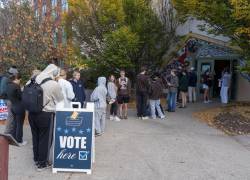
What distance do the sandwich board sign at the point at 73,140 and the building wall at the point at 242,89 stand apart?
13332 mm

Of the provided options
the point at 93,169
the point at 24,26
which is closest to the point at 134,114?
the point at 24,26

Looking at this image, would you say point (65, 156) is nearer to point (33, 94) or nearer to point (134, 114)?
point (33, 94)

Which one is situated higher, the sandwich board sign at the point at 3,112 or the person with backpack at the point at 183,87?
the person with backpack at the point at 183,87

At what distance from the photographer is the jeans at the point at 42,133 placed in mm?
7316

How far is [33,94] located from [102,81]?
3.92 m

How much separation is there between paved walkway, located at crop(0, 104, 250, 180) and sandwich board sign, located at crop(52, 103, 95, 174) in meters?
0.19

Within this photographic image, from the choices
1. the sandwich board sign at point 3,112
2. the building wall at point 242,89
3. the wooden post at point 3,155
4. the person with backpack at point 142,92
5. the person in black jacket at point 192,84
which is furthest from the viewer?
the building wall at point 242,89

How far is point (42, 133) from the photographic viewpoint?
7.39 metres

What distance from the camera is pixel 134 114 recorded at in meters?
14.9

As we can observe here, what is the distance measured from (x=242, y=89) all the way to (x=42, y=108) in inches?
555

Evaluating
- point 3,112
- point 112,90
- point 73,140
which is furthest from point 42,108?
point 3,112

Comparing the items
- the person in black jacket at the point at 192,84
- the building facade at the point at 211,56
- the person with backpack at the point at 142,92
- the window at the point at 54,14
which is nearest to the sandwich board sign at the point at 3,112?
the person with backpack at the point at 142,92

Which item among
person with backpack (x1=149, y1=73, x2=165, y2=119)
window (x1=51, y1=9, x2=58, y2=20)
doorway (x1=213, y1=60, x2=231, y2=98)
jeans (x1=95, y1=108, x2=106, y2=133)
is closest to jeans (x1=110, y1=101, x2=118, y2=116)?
person with backpack (x1=149, y1=73, x2=165, y2=119)

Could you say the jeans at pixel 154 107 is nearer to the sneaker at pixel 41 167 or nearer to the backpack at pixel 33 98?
the sneaker at pixel 41 167
